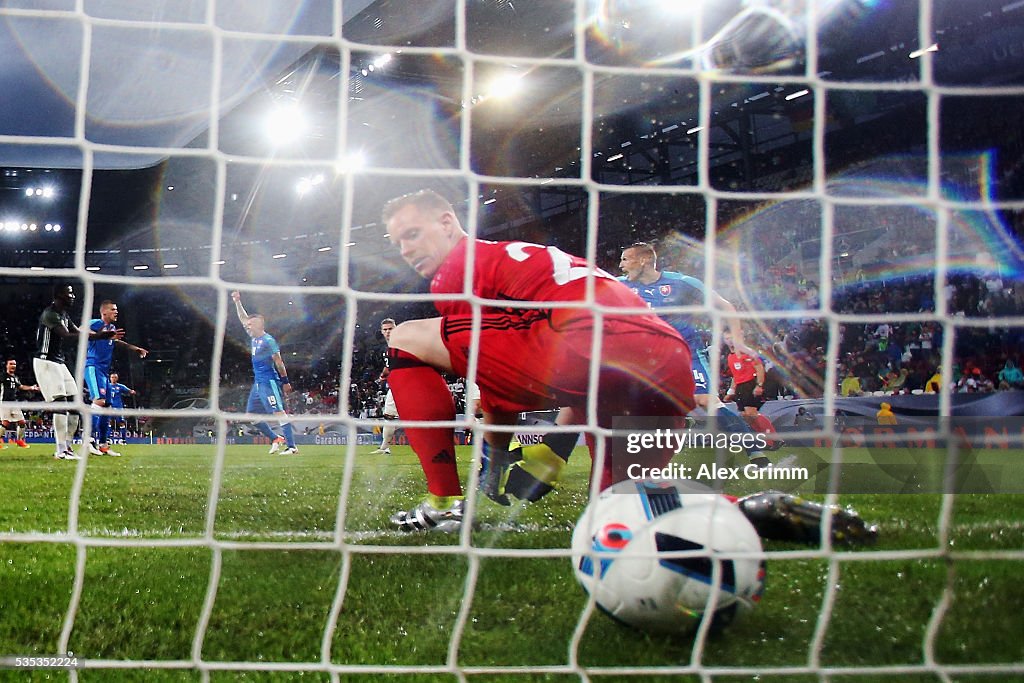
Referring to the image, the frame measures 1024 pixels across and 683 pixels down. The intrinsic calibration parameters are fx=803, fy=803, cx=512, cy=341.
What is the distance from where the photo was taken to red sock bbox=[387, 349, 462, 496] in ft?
8.39

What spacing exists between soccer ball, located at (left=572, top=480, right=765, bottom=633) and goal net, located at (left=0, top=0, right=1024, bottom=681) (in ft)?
0.21

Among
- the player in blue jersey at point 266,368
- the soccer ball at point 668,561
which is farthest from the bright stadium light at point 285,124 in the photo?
the soccer ball at point 668,561

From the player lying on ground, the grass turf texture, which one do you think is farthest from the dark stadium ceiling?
the grass turf texture

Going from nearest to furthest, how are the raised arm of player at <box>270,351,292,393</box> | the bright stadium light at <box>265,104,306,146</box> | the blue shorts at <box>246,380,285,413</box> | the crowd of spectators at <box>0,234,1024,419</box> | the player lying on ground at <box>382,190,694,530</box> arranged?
1. the player lying on ground at <box>382,190,694,530</box>
2. the raised arm of player at <box>270,351,292,393</box>
3. the blue shorts at <box>246,380,285,413</box>
4. the crowd of spectators at <box>0,234,1024,419</box>
5. the bright stadium light at <box>265,104,306,146</box>

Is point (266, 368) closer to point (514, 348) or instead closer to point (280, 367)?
point (280, 367)

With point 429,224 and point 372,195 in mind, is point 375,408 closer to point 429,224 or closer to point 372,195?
point 372,195

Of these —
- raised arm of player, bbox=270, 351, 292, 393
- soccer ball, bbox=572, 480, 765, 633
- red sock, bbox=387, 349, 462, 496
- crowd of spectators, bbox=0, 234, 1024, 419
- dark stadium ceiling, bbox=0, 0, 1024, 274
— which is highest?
dark stadium ceiling, bbox=0, 0, 1024, 274

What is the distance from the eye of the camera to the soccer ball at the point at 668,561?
4.84ft

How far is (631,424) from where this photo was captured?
241 cm

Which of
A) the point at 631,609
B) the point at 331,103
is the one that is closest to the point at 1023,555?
the point at 631,609

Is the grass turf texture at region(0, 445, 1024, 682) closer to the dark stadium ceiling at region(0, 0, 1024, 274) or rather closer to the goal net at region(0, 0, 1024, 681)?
the goal net at region(0, 0, 1024, 681)

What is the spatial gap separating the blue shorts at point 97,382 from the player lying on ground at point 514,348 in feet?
12.8

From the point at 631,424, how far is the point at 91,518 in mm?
2001

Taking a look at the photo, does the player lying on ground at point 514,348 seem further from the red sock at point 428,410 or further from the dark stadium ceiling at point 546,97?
the dark stadium ceiling at point 546,97
